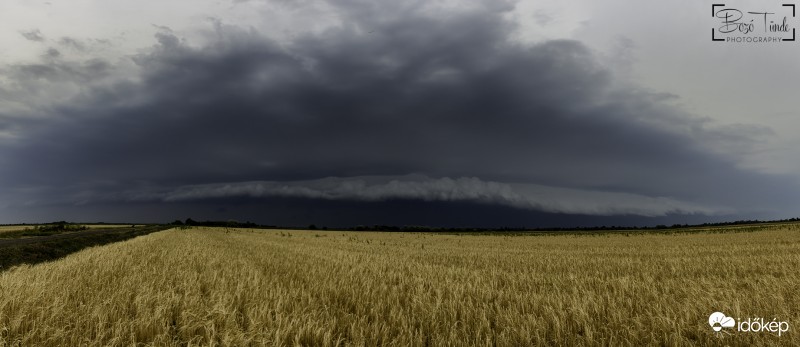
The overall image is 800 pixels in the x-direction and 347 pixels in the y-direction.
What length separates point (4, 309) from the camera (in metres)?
5.98

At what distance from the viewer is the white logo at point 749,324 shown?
18.8ft

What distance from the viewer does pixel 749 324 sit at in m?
6.00

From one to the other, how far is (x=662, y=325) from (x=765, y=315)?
A: 2224 mm

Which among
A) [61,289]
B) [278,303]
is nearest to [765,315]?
[278,303]

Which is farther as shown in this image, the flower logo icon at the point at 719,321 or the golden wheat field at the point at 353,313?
the flower logo icon at the point at 719,321

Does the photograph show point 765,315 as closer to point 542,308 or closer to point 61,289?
point 542,308

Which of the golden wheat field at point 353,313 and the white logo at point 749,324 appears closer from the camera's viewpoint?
the golden wheat field at point 353,313

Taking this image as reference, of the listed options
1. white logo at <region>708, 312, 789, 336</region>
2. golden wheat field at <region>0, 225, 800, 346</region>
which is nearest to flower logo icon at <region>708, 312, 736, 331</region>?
white logo at <region>708, 312, 789, 336</region>

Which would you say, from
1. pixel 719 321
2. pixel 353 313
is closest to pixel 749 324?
pixel 719 321

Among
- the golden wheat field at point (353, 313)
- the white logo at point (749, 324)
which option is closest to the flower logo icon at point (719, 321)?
the white logo at point (749, 324)

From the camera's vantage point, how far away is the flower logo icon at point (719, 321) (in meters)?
5.80

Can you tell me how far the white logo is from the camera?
5.73 metres

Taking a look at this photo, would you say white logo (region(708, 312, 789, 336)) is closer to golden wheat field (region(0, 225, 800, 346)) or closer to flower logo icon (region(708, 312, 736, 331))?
flower logo icon (region(708, 312, 736, 331))

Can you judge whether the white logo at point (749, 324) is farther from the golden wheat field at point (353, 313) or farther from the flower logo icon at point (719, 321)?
the golden wheat field at point (353, 313)
